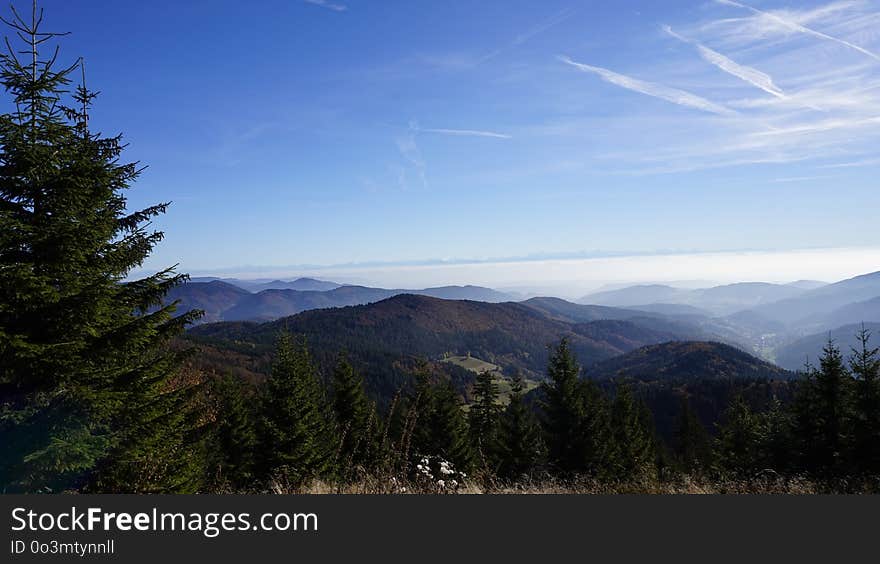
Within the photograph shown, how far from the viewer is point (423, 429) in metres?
24.8

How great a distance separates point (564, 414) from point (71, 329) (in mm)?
18947

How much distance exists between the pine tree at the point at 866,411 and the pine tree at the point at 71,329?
18.9 m

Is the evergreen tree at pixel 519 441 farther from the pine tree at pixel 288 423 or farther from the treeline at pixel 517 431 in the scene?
the pine tree at pixel 288 423

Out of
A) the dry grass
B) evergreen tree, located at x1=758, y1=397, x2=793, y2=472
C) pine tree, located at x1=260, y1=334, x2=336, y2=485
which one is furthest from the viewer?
evergreen tree, located at x1=758, y1=397, x2=793, y2=472

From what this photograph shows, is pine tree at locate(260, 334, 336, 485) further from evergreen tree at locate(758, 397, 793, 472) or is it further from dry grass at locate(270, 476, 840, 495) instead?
evergreen tree at locate(758, 397, 793, 472)

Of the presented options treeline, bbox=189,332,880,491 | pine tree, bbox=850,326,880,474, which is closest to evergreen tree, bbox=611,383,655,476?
treeline, bbox=189,332,880,491

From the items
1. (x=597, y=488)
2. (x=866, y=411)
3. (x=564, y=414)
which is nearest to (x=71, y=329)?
(x=597, y=488)

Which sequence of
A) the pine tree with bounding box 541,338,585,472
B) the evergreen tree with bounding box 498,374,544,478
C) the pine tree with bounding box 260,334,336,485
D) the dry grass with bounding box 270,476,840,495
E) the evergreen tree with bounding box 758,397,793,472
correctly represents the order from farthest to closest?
the evergreen tree with bounding box 498,374,544,478
the pine tree with bounding box 541,338,585,472
the evergreen tree with bounding box 758,397,793,472
the pine tree with bounding box 260,334,336,485
the dry grass with bounding box 270,476,840,495

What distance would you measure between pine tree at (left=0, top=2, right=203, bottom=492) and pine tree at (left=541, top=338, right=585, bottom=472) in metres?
16.2

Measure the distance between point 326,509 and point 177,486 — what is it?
536 cm

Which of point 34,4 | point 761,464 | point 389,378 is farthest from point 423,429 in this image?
point 389,378

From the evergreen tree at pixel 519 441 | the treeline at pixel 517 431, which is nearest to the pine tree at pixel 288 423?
the treeline at pixel 517 431

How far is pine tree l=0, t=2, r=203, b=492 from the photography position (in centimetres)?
642

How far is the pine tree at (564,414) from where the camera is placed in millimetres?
19547
